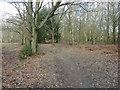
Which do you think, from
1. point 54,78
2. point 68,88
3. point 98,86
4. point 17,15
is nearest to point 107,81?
point 98,86

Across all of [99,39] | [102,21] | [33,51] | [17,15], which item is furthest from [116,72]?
[99,39]

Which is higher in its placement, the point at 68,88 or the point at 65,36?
the point at 65,36

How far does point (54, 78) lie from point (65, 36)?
29.5m

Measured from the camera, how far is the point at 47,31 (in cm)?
2616

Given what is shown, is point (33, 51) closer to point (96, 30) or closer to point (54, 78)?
point (54, 78)

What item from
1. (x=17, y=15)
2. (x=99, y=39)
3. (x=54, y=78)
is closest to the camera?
(x=54, y=78)

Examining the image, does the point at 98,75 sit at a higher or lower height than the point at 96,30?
lower

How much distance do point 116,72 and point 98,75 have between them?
1122mm

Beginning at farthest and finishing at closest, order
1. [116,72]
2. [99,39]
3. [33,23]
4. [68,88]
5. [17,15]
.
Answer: [99,39] → [17,15] → [33,23] → [116,72] → [68,88]

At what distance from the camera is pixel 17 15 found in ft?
50.2

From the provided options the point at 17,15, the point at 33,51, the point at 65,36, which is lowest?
the point at 33,51

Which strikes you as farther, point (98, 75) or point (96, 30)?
point (96, 30)

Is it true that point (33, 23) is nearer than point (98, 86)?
No

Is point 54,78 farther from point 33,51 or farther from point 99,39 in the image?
point 99,39
